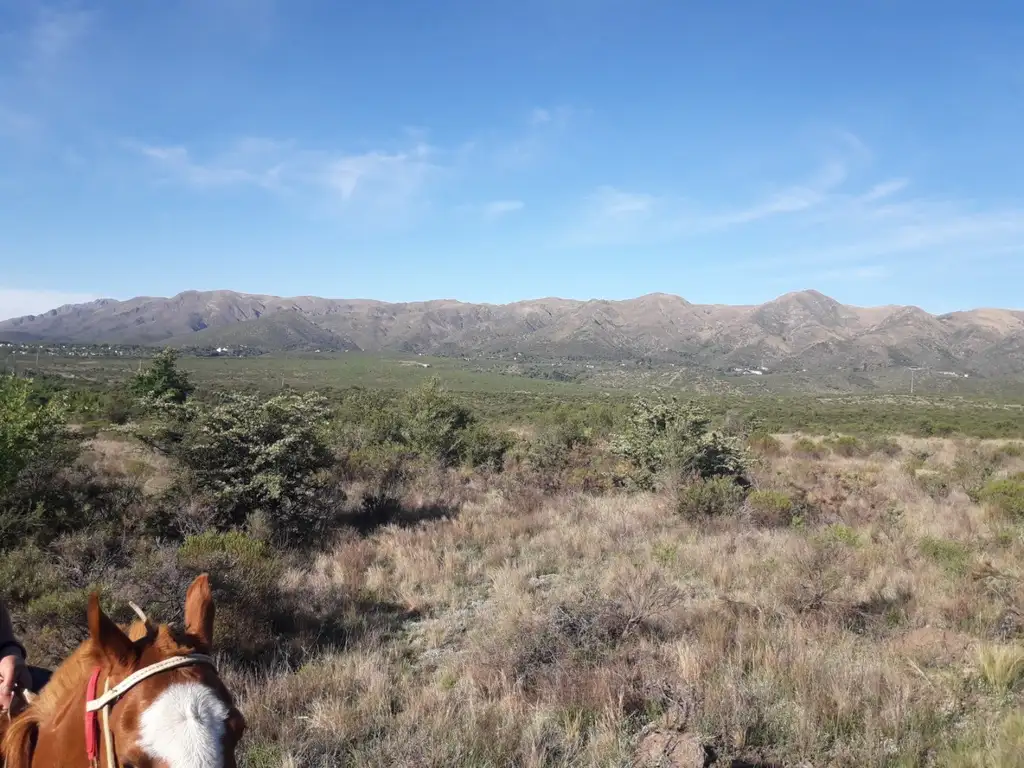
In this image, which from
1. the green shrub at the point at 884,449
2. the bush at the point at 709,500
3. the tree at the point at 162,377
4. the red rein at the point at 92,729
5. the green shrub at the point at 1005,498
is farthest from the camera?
the tree at the point at 162,377

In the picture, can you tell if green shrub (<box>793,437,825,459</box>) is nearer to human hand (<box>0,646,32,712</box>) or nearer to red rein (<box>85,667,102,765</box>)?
human hand (<box>0,646,32,712</box>)

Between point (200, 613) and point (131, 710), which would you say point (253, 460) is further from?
point (131, 710)

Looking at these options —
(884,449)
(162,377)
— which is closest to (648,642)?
(884,449)

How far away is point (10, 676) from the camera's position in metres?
2.53

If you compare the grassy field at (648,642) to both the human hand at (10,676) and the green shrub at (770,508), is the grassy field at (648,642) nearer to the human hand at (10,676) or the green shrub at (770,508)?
the green shrub at (770,508)

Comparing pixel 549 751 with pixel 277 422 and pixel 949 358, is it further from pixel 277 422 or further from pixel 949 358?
pixel 949 358

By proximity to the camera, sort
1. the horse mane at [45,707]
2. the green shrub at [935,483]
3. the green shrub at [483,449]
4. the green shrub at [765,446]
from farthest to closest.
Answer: the green shrub at [765,446] → the green shrub at [483,449] → the green shrub at [935,483] → the horse mane at [45,707]

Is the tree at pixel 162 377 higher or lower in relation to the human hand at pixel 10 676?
higher

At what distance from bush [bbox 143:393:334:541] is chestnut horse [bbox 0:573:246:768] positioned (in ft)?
25.4

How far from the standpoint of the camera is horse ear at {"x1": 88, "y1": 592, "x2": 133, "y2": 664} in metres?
1.47

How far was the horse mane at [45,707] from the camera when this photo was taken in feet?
5.72

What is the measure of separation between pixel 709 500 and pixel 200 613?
9.52 meters

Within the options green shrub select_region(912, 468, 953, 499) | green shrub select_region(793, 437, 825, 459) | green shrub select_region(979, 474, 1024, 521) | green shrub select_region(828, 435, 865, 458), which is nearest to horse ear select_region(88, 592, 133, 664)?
green shrub select_region(979, 474, 1024, 521)

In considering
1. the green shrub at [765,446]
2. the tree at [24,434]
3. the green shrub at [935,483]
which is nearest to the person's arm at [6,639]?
the tree at [24,434]
